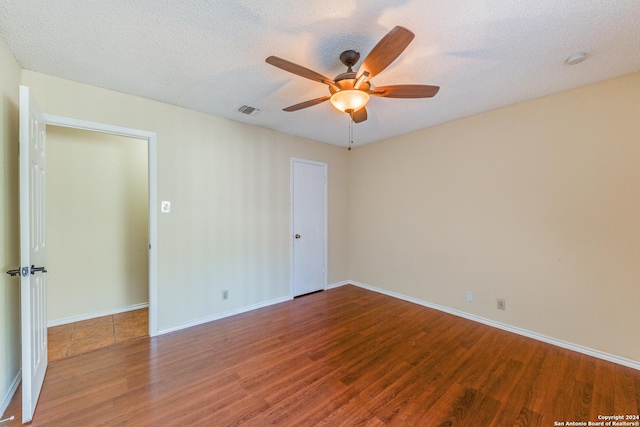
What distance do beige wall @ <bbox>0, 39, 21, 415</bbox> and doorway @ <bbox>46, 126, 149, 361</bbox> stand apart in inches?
34.4

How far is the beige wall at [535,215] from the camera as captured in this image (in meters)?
2.29

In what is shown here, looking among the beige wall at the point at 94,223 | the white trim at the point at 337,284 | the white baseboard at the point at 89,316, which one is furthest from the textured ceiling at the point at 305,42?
the white trim at the point at 337,284

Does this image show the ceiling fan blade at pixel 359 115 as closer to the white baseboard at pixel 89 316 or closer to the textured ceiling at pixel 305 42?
the textured ceiling at pixel 305 42

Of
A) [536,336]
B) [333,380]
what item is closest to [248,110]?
[333,380]

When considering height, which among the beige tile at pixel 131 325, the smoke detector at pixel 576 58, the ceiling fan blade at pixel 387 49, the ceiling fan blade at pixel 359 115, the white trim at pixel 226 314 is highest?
the smoke detector at pixel 576 58

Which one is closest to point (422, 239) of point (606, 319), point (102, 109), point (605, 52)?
point (606, 319)

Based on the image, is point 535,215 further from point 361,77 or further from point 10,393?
point 10,393

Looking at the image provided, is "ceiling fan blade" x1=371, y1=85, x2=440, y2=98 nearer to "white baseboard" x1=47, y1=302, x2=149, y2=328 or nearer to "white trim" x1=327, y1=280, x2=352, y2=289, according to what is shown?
"white trim" x1=327, y1=280, x2=352, y2=289

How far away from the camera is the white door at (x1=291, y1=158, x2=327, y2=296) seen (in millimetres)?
4047

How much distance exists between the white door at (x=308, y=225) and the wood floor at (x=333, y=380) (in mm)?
1197

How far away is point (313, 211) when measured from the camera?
14.0 ft

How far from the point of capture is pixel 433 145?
3561 mm

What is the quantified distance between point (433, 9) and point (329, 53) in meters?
0.72

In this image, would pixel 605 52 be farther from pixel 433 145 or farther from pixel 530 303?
pixel 530 303
